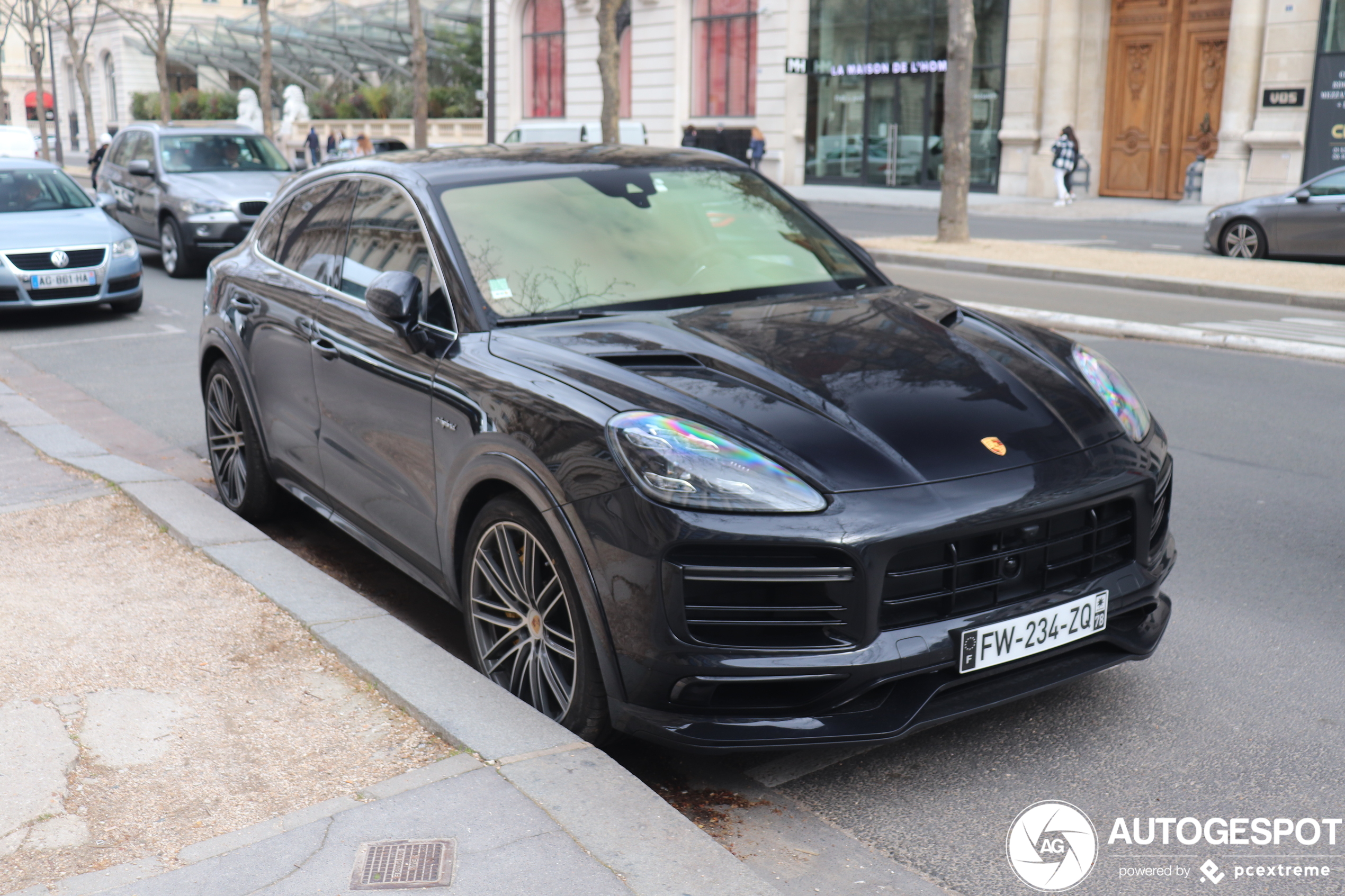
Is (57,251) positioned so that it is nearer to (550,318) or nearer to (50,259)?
(50,259)

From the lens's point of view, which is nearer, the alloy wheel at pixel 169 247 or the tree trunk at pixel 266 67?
the alloy wheel at pixel 169 247

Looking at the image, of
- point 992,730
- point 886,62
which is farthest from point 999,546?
point 886,62

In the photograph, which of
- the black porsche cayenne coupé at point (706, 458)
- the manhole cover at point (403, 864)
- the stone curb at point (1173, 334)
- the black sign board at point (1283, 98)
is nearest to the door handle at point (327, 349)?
the black porsche cayenne coupé at point (706, 458)

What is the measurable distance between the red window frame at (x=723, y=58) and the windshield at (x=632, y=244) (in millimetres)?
36014

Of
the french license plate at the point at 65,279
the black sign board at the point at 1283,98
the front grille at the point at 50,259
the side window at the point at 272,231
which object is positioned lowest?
the french license plate at the point at 65,279

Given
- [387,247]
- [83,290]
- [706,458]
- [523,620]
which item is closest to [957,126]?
[83,290]

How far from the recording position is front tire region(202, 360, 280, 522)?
18.5 feet

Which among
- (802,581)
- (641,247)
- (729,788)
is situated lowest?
(729,788)

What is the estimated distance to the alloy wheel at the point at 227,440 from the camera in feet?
19.0

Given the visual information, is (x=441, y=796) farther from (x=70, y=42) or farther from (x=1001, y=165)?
(x=70, y=42)

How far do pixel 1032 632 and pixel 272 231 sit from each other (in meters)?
3.88

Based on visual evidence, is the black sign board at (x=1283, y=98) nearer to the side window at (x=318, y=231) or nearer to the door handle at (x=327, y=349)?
the side window at (x=318, y=231)

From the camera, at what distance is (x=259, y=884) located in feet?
8.91

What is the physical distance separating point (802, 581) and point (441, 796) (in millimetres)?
984
